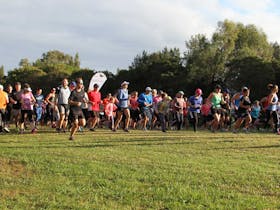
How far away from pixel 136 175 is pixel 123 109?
29.8 feet

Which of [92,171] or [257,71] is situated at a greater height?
[257,71]

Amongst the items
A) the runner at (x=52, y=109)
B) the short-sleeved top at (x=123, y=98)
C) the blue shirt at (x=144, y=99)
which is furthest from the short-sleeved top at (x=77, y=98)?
the blue shirt at (x=144, y=99)

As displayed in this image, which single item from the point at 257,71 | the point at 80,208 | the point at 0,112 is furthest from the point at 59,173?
the point at 257,71

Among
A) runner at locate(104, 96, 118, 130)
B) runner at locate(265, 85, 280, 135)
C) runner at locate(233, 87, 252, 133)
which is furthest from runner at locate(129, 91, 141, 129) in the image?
runner at locate(265, 85, 280, 135)

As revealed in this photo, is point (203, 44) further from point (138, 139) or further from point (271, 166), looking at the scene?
point (271, 166)

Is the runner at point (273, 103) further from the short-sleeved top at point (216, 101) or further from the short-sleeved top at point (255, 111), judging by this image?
the short-sleeved top at point (255, 111)

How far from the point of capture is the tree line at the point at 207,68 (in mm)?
54156

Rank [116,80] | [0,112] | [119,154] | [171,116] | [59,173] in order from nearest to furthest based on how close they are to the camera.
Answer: [59,173]
[119,154]
[0,112]
[171,116]
[116,80]

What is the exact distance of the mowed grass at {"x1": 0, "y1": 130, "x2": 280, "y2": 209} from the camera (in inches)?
289

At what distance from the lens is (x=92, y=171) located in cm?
917

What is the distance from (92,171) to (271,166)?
13.2 ft

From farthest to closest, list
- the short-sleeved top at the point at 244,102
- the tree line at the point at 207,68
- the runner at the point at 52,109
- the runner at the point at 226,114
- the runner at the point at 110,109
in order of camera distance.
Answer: the tree line at the point at 207,68, the runner at the point at 110,109, the runner at the point at 226,114, the runner at the point at 52,109, the short-sleeved top at the point at 244,102

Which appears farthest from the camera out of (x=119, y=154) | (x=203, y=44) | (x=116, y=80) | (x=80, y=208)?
(x=116, y=80)

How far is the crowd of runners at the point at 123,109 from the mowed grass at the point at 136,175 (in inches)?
120
